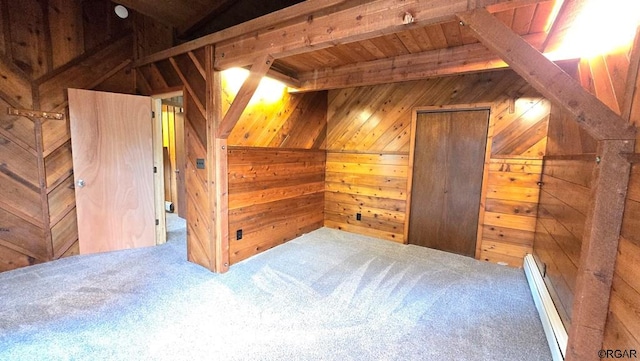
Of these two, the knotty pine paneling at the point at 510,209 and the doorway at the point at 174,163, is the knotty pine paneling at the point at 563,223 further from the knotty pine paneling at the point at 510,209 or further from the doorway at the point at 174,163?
the doorway at the point at 174,163

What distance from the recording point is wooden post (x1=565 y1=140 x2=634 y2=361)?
1253 mm

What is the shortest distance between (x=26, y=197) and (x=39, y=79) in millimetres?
1284

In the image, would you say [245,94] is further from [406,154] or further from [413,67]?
[406,154]

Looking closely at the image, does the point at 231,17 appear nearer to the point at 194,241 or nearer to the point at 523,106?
the point at 194,241

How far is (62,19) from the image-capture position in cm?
286

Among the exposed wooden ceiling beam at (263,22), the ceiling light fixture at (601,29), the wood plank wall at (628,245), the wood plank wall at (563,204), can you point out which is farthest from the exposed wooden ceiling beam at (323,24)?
the wood plank wall at (563,204)

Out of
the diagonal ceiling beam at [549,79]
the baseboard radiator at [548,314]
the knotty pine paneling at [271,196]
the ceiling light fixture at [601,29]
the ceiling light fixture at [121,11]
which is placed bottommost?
the baseboard radiator at [548,314]

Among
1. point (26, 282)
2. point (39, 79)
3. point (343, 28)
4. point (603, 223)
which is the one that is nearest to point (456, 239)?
point (603, 223)

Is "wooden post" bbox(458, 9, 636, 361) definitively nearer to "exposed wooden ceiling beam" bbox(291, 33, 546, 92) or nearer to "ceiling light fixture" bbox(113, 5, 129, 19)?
"exposed wooden ceiling beam" bbox(291, 33, 546, 92)

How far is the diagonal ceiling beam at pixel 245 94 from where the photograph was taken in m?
2.30

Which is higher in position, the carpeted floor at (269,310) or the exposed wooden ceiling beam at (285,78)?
the exposed wooden ceiling beam at (285,78)

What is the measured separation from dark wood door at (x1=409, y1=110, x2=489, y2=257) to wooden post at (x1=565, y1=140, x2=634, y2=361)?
6.48 ft

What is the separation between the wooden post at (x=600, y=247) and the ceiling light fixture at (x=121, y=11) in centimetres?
478

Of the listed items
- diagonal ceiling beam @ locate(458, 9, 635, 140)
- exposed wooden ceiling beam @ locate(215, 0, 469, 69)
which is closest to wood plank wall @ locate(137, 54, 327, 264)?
exposed wooden ceiling beam @ locate(215, 0, 469, 69)
